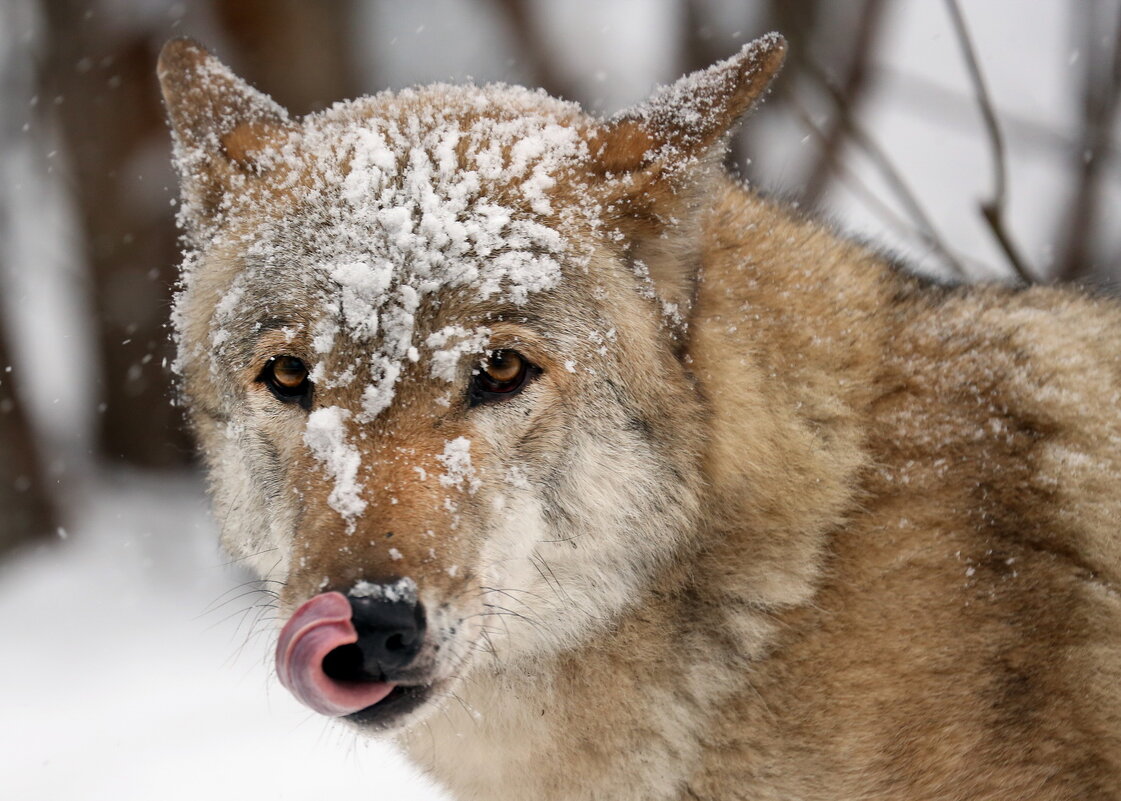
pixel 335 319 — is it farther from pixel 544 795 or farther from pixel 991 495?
pixel 991 495

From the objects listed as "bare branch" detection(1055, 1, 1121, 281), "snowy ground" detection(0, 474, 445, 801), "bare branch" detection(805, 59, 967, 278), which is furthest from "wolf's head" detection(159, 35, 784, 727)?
"bare branch" detection(1055, 1, 1121, 281)

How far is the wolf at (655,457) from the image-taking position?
2.40 m

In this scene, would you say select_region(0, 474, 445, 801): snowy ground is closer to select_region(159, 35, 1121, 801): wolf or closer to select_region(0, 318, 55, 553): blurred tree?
select_region(0, 318, 55, 553): blurred tree

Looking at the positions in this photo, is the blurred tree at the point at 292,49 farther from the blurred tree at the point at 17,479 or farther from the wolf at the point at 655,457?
the wolf at the point at 655,457

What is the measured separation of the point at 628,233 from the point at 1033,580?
126 cm

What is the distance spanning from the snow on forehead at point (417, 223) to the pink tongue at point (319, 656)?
479 millimetres

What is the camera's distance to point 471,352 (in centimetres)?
238

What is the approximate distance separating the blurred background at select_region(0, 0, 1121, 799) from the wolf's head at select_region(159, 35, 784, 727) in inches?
123

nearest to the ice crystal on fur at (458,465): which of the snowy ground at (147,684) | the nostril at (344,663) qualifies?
the nostril at (344,663)

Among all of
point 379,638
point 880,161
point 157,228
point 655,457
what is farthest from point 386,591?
point 157,228

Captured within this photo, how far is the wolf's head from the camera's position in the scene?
230 cm

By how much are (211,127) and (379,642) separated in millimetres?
1588

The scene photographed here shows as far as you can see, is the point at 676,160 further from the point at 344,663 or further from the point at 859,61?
the point at 859,61

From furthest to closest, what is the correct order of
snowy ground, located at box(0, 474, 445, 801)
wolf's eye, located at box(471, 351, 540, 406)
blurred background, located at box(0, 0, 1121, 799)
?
blurred background, located at box(0, 0, 1121, 799) → snowy ground, located at box(0, 474, 445, 801) → wolf's eye, located at box(471, 351, 540, 406)
